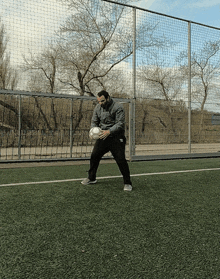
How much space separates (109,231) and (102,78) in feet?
29.3

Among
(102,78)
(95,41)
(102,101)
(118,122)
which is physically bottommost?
(118,122)

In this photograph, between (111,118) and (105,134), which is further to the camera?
(111,118)

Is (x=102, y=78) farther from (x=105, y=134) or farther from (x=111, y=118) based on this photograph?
(x=105, y=134)

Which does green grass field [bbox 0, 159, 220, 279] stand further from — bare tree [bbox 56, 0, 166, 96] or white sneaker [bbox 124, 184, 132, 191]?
bare tree [bbox 56, 0, 166, 96]

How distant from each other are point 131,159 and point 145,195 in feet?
15.4

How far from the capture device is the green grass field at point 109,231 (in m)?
2.14

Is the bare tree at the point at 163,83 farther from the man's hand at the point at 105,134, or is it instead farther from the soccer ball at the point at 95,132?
the man's hand at the point at 105,134

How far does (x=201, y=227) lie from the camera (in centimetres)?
305

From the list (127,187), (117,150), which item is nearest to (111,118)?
(117,150)

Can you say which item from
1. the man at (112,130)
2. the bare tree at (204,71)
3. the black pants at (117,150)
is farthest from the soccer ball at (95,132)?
the bare tree at (204,71)

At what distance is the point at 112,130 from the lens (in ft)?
15.1

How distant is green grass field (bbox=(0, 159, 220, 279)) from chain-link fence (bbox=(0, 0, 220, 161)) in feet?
12.3

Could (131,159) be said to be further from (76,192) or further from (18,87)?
(76,192)

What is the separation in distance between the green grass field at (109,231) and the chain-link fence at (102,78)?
3758 mm
